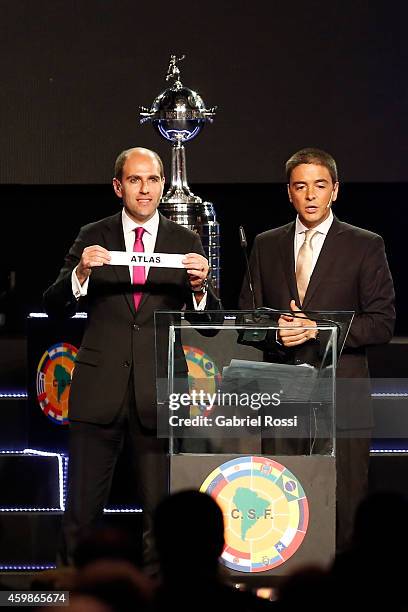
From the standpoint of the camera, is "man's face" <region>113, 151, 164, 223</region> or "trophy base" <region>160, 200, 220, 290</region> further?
"trophy base" <region>160, 200, 220, 290</region>

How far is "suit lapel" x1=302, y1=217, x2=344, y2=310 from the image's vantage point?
13.0 feet

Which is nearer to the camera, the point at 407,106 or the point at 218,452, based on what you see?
the point at 218,452

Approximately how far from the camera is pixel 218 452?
3180 millimetres

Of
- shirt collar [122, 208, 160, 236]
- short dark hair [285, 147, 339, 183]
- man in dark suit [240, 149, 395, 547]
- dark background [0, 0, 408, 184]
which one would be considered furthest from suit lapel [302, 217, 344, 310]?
dark background [0, 0, 408, 184]

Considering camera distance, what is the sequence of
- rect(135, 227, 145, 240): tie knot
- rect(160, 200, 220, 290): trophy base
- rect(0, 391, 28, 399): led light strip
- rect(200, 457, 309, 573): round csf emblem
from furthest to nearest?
1. rect(160, 200, 220, 290): trophy base
2. rect(0, 391, 28, 399): led light strip
3. rect(135, 227, 145, 240): tie knot
4. rect(200, 457, 309, 573): round csf emblem

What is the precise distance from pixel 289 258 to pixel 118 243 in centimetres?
55

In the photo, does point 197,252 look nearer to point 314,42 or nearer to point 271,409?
point 271,409

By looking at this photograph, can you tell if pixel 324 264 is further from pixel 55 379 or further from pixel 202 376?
pixel 55 379

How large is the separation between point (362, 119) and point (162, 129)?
4.30 ft

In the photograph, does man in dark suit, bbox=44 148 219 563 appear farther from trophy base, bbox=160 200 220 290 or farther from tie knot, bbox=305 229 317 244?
trophy base, bbox=160 200 220 290

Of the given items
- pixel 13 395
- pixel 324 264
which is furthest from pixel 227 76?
pixel 324 264

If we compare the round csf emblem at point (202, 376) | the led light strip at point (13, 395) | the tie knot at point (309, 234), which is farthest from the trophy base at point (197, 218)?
the round csf emblem at point (202, 376)

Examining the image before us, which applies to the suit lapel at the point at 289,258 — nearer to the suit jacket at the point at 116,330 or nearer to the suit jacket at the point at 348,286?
the suit jacket at the point at 348,286

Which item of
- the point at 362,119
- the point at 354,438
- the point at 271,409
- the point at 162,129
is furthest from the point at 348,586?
the point at 362,119
